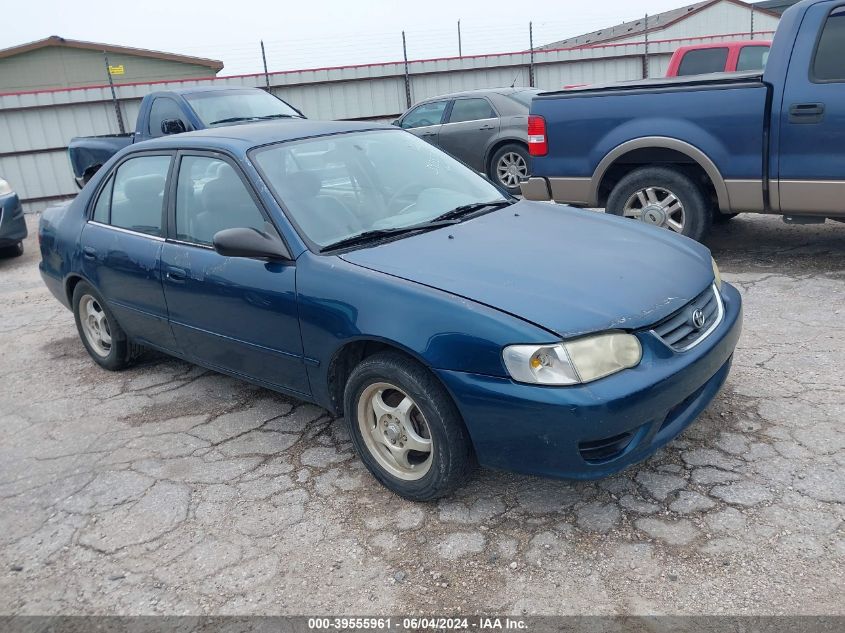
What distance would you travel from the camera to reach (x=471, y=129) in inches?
412

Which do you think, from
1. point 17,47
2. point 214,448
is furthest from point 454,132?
point 17,47

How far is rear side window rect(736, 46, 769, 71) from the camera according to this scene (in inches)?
397

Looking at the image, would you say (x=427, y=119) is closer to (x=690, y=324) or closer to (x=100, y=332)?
(x=100, y=332)

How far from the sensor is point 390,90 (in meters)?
16.1

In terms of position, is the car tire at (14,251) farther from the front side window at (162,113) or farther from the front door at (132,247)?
the front door at (132,247)

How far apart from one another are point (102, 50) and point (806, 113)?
24028mm

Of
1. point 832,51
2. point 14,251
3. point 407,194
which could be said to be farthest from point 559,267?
point 14,251

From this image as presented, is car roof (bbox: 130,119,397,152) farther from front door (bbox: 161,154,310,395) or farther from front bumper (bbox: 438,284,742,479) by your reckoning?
front bumper (bbox: 438,284,742,479)

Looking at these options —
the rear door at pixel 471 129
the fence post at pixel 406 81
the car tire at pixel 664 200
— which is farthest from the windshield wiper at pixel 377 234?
the fence post at pixel 406 81

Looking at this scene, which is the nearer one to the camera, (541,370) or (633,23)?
(541,370)

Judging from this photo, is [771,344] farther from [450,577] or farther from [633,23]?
[633,23]

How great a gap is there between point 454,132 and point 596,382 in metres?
8.55

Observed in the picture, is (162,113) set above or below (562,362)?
above

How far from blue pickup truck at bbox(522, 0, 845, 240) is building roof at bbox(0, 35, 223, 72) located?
69.3 feet
